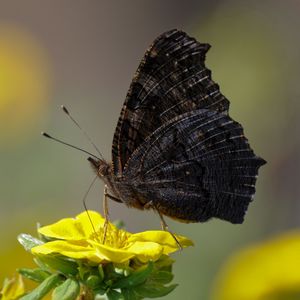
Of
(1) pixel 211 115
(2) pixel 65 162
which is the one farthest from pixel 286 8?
(1) pixel 211 115

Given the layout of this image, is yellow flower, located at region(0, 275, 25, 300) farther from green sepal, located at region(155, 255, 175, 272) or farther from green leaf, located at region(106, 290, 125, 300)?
green sepal, located at region(155, 255, 175, 272)

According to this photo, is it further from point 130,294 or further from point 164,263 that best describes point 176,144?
point 130,294

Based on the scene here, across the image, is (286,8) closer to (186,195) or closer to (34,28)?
(186,195)

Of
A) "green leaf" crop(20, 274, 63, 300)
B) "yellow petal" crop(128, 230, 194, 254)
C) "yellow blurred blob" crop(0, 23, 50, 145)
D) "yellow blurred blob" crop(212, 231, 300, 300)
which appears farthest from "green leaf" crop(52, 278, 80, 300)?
"yellow blurred blob" crop(0, 23, 50, 145)

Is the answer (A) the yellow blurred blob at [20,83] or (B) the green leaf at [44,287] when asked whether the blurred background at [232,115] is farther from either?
(B) the green leaf at [44,287]

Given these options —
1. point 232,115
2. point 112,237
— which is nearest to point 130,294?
point 112,237
